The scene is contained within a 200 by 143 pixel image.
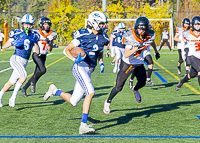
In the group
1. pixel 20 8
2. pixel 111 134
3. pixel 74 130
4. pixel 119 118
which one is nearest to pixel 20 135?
pixel 74 130

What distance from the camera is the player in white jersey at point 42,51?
8.40 meters

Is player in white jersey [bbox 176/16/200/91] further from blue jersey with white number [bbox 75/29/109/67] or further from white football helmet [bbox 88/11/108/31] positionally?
white football helmet [bbox 88/11/108/31]

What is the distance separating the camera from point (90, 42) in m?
5.29

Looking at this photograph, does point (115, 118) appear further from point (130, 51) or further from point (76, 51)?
point (76, 51)

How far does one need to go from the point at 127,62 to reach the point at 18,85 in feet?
7.13

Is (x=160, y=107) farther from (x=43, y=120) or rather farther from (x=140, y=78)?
(x=43, y=120)

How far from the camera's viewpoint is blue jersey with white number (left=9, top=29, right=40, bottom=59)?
690 cm

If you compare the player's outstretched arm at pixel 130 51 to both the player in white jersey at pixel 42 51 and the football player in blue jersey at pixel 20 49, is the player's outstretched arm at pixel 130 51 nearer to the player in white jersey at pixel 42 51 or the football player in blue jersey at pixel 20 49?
the football player in blue jersey at pixel 20 49

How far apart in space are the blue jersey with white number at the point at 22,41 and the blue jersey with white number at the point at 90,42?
200 centimetres

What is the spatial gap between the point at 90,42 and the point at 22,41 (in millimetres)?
2154

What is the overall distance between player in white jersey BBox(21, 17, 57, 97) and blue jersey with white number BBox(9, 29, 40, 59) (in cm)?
127


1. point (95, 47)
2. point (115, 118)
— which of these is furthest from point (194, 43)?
point (95, 47)

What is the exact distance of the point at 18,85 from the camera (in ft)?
22.3

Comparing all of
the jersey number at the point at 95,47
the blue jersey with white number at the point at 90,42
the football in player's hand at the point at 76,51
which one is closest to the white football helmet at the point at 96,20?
the blue jersey with white number at the point at 90,42
